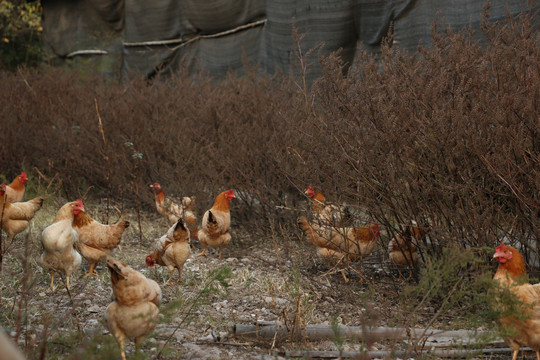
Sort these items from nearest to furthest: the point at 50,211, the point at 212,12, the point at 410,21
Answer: the point at 50,211 < the point at 410,21 < the point at 212,12

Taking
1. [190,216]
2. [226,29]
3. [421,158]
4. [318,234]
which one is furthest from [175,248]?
[226,29]

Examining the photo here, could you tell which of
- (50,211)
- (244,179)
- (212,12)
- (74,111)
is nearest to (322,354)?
(244,179)

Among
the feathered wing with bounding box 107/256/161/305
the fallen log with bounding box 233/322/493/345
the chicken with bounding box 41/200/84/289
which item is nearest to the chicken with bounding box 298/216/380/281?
the fallen log with bounding box 233/322/493/345

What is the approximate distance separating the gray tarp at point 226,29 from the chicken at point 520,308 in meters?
2.59

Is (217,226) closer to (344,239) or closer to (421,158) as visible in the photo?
(344,239)

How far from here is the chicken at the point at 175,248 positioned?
4551 mm

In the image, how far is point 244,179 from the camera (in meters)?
5.83

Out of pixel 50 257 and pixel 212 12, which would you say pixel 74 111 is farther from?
pixel 212 12

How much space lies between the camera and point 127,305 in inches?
117

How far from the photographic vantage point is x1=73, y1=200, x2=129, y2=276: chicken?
15.5 ft

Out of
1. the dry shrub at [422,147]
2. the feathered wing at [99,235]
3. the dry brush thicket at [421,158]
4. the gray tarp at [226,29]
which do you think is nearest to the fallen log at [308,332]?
the dry brush thicket at [421,158]

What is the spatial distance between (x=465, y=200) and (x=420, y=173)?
1.07 ft

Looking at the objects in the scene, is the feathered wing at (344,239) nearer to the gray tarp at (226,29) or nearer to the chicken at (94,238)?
the chicken at (94,238)

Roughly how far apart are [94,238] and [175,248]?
70cm
